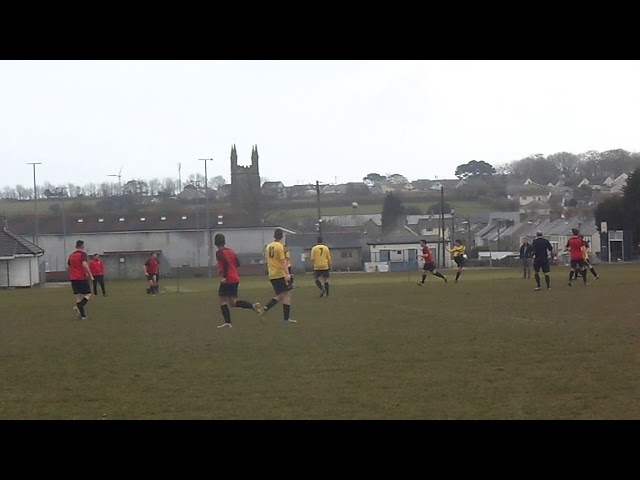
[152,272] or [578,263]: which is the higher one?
[152,272]

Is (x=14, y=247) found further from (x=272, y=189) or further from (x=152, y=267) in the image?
(x=152, y=267)

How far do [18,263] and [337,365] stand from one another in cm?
4800

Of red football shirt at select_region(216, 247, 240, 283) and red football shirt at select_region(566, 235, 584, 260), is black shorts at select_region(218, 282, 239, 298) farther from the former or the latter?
red football shirt at select_region(566, 235, 584, 260)

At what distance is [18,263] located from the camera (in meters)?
55.5

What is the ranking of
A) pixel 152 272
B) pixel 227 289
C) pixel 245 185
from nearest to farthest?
pixel 227 289 → pixel 152 272 → pixel 245 185

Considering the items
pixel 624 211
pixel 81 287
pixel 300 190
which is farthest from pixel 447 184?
pixel 81 287

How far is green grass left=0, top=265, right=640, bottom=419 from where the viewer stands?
26.5 ft

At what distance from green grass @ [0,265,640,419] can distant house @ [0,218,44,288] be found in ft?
116

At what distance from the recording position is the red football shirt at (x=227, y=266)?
54.3ft

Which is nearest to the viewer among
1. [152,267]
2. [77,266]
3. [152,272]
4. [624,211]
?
[77,266]

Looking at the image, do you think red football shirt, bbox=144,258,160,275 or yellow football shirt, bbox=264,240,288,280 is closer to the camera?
yellow football shirt, bbox=264,240,288,280

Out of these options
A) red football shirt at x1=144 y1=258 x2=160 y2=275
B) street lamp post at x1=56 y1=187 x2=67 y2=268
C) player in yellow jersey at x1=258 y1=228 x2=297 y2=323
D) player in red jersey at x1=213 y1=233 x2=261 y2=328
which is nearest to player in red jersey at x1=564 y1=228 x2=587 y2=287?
player in yellow jersey at x1=258 y1=228 x2=297 y2=323
